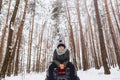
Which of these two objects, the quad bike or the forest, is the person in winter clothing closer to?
the quad bike

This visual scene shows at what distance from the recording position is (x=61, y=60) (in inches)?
188

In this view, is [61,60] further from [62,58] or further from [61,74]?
[61,74]

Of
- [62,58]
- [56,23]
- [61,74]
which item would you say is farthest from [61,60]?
[56,23]

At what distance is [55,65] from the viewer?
484 centimetres

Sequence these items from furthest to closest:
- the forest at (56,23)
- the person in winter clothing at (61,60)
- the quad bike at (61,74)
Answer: the forest at (56,23) → the quad bike at (61,74) → the person in winter clothing at (61,60)

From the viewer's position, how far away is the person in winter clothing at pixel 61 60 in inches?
186

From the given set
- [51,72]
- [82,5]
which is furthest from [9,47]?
[82,5]

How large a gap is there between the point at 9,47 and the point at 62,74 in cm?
963

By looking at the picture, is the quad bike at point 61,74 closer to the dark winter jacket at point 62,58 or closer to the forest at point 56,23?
the dark winter jacket at point 62,58

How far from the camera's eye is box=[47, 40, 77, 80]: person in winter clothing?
4715mm

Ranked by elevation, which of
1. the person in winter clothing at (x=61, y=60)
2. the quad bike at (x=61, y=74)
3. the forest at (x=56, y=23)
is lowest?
the quad bike at (x=61, y=74)

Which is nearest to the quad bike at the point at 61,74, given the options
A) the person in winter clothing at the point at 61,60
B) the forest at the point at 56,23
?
the person in winter clothing at the point at 61,60

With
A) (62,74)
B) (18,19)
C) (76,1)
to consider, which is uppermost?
(76,1)

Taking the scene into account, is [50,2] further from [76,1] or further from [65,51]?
[65,51]
